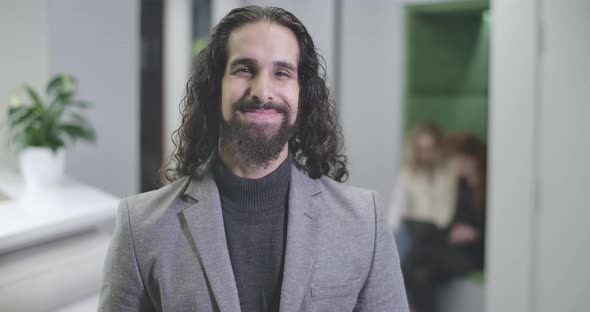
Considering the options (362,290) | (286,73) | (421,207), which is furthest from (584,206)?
(286,73)

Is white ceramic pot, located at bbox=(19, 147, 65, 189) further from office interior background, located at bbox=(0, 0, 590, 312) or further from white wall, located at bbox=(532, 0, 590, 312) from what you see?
white wall, located at bbox=(532, 0, 590, 312)

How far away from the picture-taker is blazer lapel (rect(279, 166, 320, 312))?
0.98 meters

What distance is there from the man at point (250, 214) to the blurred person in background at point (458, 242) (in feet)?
4.56

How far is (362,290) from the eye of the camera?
1.06 m

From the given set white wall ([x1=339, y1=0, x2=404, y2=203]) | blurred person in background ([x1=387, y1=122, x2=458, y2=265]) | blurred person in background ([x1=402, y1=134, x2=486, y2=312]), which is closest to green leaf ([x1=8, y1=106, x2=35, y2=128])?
white wall ([x1=339, y1=0, x2=404, y2=203])

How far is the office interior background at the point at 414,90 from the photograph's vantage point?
2127 millimetres

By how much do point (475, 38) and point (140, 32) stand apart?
1435 mm

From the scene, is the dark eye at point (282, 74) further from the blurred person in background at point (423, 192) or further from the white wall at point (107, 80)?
the white wall at point (107, 80)

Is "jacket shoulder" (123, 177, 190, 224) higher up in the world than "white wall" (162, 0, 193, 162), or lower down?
lower down

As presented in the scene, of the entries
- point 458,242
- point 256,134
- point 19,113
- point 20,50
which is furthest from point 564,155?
point 20,50

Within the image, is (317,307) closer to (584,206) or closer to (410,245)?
(584,206)

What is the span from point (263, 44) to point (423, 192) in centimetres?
171

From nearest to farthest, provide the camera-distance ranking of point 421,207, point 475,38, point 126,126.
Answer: point 475,38, point 421,207, point 126,126

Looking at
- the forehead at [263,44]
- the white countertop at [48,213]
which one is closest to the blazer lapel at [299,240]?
the forehead at [263,44]
